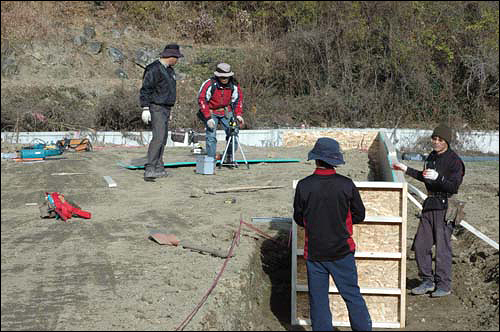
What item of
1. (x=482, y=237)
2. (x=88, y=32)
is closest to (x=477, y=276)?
(x=482, y=237)

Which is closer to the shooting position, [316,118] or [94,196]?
[94,196]

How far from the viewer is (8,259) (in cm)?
647

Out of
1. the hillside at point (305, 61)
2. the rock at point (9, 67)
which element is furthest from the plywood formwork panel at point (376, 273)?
the rock at point (9, 67)

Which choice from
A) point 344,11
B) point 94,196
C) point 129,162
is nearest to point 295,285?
point 94,196

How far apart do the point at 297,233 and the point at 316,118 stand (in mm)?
14892

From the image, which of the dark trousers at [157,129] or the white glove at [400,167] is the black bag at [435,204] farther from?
the dark trousers at [157,129]

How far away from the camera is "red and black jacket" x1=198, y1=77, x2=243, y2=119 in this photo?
12180mm

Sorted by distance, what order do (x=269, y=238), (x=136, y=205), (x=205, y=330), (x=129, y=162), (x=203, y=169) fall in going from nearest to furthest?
(x=205, y=330), (x=269, y=238), (x=136, y=205), (x=203, y=169), (x=129, y=162)

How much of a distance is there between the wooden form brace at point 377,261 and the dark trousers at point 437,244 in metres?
0.83

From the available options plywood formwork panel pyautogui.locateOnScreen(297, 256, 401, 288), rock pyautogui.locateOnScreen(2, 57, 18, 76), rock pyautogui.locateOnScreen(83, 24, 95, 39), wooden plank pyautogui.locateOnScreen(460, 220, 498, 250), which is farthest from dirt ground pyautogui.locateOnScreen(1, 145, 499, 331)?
rock pyautogui.locateOnScreen(83, 24, 95, 39)

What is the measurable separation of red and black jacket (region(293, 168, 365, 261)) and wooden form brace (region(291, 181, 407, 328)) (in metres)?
1.03

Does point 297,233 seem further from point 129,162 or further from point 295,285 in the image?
point 129,162

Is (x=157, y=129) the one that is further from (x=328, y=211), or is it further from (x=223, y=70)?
(x=328, y=211)

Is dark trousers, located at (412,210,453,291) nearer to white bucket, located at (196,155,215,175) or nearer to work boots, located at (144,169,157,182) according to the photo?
work boots, located at (144,169,157,182)
